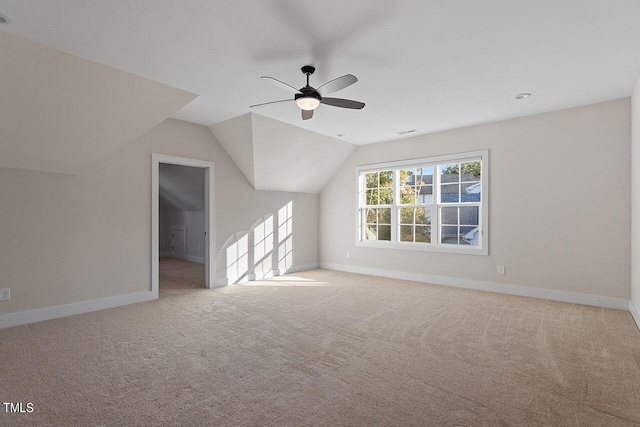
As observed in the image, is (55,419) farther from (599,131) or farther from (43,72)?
(599,131)

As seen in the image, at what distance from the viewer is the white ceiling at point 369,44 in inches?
90.3

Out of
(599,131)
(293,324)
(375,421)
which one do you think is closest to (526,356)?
(375,421)

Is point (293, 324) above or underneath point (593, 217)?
underneath

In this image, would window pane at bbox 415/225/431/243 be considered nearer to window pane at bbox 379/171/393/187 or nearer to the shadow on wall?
window pane at bbox 379/171/393/187

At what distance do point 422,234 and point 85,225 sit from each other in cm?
522

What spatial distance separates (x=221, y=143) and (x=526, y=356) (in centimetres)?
499

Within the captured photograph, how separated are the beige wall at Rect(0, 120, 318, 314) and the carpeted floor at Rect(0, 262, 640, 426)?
0.38 metres

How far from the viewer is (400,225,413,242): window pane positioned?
Answer: 605 cm

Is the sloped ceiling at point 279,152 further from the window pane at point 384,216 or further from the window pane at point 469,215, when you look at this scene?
the window pane at point 469,215

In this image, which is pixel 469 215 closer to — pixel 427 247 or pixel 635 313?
pixel 427 247

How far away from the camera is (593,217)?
4.22 meters

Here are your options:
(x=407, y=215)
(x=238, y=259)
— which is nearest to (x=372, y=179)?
(x=407, y=215)

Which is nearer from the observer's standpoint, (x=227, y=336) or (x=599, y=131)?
(x=227, y=336)

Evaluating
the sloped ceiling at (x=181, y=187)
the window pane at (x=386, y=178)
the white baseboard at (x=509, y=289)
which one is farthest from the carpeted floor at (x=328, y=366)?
the sloped ceiling at (x=181, y=187)
